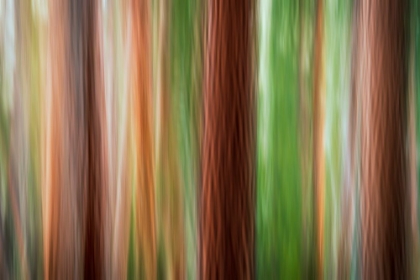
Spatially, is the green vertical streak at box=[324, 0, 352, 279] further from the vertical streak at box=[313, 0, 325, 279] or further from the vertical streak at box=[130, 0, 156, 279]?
the vertical streak at box=[130, 0, 156, 279]

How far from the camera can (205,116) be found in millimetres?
655

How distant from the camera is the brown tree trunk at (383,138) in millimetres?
651

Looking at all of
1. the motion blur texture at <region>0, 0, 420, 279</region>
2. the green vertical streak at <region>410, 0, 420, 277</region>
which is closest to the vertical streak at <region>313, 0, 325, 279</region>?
the motion blur texture at <region>0, 0, 420, 279</region>

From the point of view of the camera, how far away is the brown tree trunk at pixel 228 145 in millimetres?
651

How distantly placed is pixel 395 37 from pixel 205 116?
26cm

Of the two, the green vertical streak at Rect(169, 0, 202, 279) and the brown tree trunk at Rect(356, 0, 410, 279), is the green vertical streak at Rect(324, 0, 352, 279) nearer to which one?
the brown tree trunk at Rect(356, 0, 410, 279)

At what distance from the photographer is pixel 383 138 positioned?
2.15 ft

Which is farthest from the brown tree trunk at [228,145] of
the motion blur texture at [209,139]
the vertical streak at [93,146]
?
the vertical streak at [93,146]

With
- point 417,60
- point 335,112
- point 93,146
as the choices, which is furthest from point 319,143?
point 93,146

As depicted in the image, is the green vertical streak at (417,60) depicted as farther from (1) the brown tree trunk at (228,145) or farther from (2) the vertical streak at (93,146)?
(2) the vertical streak at (93,146)

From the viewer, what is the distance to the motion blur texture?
651 mm

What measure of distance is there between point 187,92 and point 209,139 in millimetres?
65

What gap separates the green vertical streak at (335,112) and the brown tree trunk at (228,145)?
95 millimetres

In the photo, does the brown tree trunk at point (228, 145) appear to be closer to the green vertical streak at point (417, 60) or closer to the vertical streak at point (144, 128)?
the vertical streak at point (144, 128)
